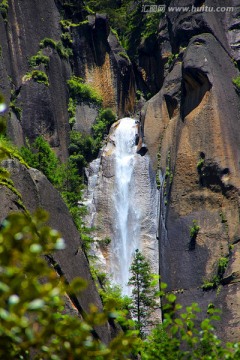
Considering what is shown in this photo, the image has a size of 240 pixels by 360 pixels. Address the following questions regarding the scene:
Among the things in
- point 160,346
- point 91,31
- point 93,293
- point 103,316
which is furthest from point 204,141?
point 103,316

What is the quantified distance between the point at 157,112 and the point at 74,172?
6.16 m

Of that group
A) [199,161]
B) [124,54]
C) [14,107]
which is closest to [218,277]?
[199,161]

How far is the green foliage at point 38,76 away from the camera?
139 feet

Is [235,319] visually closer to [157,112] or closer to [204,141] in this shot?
[204,141]

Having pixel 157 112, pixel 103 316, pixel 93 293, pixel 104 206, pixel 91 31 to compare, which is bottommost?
pixel 103 316

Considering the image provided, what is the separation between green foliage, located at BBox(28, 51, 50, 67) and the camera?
142ft

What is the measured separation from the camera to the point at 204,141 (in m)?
34.6

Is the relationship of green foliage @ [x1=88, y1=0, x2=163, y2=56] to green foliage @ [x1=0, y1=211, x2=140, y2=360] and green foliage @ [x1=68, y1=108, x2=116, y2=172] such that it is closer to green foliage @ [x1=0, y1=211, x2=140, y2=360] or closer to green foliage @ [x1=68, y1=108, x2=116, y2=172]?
green foliage @ [x1=68, y1=108, x2=116, y2=172]

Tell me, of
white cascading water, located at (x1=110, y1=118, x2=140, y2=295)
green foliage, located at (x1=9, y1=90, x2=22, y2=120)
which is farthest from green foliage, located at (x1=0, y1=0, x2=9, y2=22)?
white cascading water, located at (x1=110, y1=118, x2=140, y2=295)

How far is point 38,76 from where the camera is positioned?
140 feet

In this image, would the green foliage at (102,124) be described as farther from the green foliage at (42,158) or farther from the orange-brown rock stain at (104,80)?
the green foliage at (42,158)

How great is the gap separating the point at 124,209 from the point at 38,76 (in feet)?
34.0

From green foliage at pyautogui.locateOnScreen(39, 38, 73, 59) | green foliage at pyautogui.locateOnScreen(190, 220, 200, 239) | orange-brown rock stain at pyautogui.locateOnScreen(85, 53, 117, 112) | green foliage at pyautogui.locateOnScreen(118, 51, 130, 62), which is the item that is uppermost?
green foliage at pyautogui.locateOnScreen(118, 51, 130, 62)

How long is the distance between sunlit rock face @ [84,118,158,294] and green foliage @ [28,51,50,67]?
6.87 m
